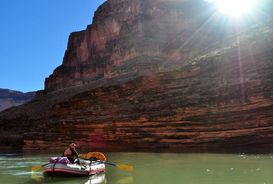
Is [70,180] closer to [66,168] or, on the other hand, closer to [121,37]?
[66,168]

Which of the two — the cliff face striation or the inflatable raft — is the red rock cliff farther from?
the inflatable raft

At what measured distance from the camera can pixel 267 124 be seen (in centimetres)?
2092

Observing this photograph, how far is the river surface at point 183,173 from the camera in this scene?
13358 mm

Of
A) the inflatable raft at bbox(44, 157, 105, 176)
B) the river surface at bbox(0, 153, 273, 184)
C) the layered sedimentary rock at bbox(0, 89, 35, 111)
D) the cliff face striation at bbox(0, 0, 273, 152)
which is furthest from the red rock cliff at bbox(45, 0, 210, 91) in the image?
the layered sedimentary rock at bbox(0, 89, 35, 111)

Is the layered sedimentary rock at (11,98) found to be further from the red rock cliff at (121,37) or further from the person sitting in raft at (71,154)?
the person sitting in raft at (71,154)

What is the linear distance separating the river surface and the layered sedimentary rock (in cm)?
12997

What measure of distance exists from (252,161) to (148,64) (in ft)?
126

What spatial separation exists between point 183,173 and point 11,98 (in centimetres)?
14100

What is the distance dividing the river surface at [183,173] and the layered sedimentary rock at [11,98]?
426 feet

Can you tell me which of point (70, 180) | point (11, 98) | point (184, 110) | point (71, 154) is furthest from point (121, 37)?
point (11, 98)

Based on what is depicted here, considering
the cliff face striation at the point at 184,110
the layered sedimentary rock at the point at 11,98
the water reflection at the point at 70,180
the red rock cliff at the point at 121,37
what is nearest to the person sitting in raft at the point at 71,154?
the water reflection at the point at 70,180

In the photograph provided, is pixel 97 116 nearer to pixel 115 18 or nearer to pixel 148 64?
pixel 148 64

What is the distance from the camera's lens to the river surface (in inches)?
526

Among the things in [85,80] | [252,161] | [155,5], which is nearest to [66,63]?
[85,80]
